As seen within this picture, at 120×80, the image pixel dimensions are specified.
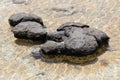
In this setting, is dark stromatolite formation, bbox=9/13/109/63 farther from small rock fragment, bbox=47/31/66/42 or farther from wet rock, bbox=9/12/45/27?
wet rock, bbox=9/12/45/27

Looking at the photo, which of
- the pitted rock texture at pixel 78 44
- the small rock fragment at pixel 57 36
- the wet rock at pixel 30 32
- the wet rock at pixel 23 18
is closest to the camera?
the pitted rock texture at pixel 78 44

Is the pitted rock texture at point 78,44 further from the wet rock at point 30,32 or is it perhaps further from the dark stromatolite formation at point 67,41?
the wet rock at point 30,32

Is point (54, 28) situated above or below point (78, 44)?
below

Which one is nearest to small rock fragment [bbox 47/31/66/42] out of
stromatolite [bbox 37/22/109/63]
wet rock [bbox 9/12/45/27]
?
stromatolite [bbox 37/22/109/63]

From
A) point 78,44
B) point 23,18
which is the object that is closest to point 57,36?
point 78,44

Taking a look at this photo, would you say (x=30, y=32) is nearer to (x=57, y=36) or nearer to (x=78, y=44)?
(x=57, y=36)

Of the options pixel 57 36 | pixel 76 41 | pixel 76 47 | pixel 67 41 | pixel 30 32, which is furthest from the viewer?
pixel 30 32

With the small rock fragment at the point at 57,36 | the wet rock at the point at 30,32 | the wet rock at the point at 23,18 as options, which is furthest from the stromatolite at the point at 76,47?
the wet rock at the point at 23,18
